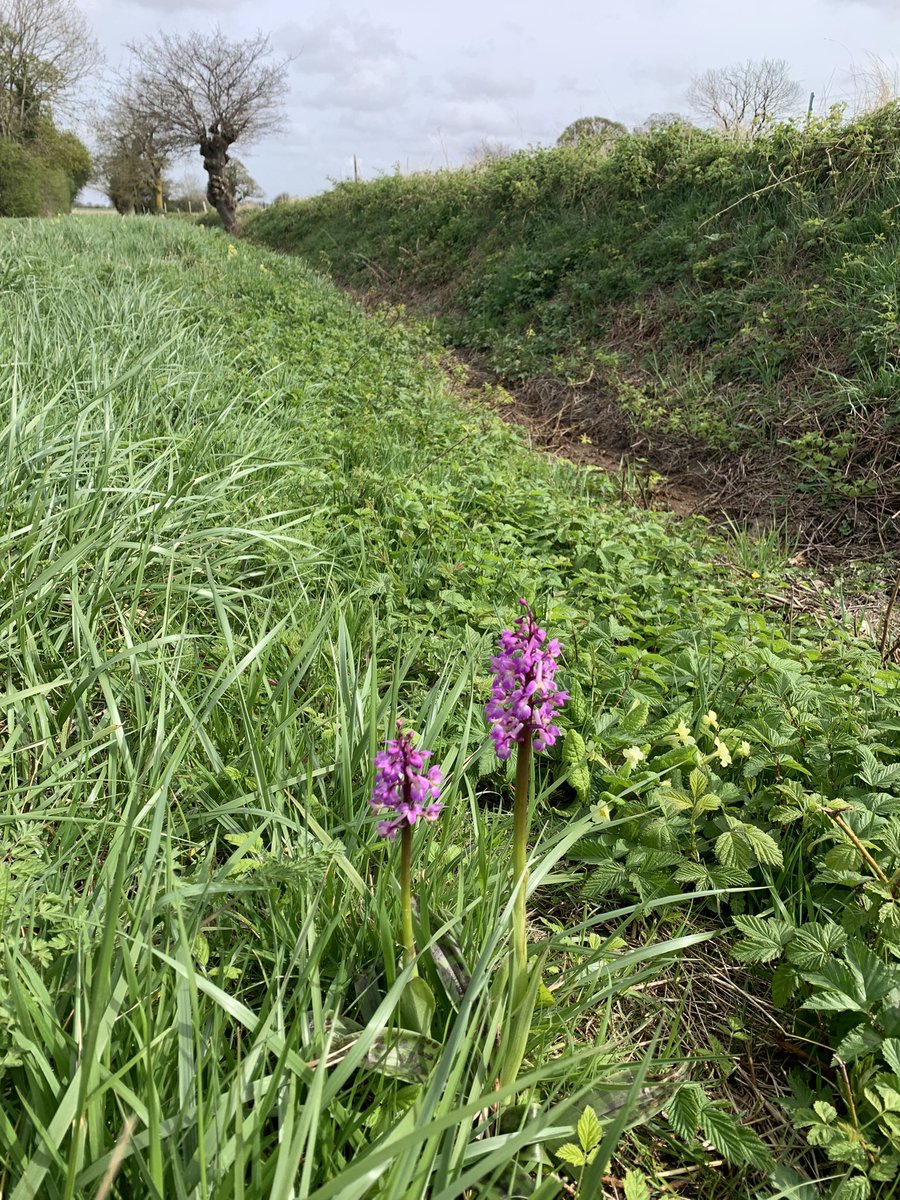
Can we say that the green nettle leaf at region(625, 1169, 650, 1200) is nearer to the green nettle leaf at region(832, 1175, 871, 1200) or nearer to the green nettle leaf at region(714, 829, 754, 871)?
the green nettle leaf at region(832, 1175, 871, 1200)

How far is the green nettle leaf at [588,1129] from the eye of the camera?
3.63ft

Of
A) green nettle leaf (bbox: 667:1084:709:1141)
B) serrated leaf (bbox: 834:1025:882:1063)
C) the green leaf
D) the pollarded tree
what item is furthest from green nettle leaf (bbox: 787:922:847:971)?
the pollarded tree

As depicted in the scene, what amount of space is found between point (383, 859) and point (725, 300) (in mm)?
6751

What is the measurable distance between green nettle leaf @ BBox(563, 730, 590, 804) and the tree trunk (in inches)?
1238

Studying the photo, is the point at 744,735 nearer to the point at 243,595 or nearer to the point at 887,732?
the point at 887,732

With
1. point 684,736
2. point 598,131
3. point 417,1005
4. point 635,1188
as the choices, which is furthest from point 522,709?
point 598,131

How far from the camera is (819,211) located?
6.59 m

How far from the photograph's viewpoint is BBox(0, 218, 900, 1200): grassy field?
1.01 metres

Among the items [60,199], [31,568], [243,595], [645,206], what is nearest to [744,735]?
[243,595]

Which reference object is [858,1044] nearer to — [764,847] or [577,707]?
[764,847]

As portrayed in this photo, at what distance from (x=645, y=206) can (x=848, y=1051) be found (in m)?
9.34

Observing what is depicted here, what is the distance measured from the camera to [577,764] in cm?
192

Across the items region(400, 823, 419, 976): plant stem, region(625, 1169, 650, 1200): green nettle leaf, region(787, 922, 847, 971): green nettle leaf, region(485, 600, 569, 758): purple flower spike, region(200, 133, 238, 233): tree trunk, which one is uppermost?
region(200, 133, 238, 233): tree trunk

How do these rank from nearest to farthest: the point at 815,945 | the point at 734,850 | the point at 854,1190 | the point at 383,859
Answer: the point at 854,1190
the point at 815,945
the point at 383,859
the point at 734,850
